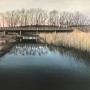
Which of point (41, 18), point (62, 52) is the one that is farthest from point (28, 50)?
point (41, 18)

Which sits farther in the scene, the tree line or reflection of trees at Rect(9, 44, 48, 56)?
the tree line

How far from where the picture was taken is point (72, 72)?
16.3 m

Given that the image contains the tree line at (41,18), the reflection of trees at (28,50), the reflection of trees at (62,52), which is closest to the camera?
the reflection of trees at (62,52)

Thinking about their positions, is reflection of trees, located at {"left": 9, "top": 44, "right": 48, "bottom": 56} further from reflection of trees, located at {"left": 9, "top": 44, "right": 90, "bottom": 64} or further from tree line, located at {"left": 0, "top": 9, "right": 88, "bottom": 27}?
tree line, located at {"left": 0, "top": 9, "right": 88, "bottom": 27}

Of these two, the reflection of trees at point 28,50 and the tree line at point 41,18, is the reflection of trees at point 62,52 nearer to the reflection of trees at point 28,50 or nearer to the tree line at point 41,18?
the reflection of trees at point 28,50

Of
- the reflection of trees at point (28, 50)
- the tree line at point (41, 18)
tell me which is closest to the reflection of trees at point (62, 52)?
the reflection of trees at point (28, 50)

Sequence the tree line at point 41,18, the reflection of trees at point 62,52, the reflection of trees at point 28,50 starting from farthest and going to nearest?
the tree line at point 41,18 → the reflection of trees at point 28,50 → the reflection of trees at point 62,52

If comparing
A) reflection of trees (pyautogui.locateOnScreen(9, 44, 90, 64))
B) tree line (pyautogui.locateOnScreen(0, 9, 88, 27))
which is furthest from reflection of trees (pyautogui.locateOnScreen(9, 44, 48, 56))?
tree line (pyautogui.locateOnScreen(0, 9, 88, 27))

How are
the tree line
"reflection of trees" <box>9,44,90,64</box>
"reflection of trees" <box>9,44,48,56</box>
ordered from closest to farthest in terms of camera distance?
"reflection of trees" <box>9,44,90,64</box>
"reflection of trees" <box>9,44,48,56</box>
the tree line

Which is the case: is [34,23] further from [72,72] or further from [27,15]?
Answer: [72,72]

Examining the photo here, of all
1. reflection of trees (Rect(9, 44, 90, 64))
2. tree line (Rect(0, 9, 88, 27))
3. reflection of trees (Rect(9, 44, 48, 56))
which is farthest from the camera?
tree line (Rect(0, 9, 88, 27))

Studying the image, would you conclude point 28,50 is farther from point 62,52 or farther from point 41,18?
point 41,18

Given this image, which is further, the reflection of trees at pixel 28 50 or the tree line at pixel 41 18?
the tree line at pixel 41 18

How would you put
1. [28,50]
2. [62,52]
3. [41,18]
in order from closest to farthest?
[62,52] → [28,50] → [41,18]
